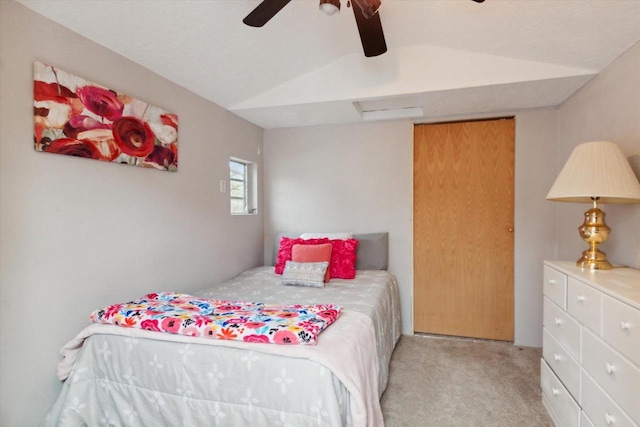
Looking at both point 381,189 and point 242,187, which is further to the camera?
point 242,187

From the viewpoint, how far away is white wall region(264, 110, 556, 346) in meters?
2.97

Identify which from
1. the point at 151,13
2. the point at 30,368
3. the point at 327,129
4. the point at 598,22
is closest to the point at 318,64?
the point at 327,129

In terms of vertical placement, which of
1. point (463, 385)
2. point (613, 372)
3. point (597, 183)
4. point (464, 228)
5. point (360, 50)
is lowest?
point (463, 385)

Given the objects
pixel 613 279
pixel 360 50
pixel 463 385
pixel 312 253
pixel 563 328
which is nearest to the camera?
pixel 613 279

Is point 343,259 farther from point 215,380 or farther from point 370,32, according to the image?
point 370,32

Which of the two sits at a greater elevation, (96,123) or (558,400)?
(96,123)

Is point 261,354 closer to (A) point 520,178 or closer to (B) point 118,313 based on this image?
(B) point 118,313

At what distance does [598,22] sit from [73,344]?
130 inches

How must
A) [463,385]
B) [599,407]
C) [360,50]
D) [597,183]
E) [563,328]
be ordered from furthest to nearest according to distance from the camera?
[360,50] < [463,385] < [563,328] < [597,183] < [599,407]

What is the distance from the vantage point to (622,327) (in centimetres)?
125

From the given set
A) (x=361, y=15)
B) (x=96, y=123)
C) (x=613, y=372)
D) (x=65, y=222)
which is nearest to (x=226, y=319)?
(x=65, y=222)

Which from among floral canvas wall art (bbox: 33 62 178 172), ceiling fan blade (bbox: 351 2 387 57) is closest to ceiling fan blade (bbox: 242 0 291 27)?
ceiling fan blade (bbox: 351 2 387 57)

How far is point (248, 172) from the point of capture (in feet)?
12.0

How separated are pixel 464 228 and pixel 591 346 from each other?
178 centimetres
